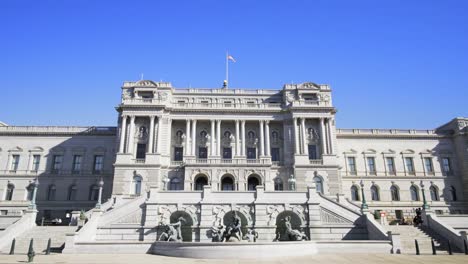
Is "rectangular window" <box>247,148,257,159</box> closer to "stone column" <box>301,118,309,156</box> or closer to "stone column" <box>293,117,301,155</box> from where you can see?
"stone column" <box>293,117,301,155</box>

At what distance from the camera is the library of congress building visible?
142 ft

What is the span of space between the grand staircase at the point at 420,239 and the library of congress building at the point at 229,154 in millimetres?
12201

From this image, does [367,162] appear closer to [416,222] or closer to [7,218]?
[416,222]

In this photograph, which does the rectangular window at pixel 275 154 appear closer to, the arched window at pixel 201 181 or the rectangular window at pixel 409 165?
the arched window at pixel 201 181

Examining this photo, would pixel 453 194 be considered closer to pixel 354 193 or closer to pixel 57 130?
pixel 354 193

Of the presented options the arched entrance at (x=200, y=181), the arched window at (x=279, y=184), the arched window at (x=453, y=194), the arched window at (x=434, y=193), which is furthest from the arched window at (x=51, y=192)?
the arched window at (x=453, y=194)

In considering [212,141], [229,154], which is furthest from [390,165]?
[212,141]

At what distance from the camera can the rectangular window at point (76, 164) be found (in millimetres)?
48925

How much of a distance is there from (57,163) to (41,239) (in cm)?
2475

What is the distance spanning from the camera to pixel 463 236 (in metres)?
25.0

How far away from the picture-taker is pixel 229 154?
47.5 metres

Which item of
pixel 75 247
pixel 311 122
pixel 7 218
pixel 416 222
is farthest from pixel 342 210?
pixel 7 218

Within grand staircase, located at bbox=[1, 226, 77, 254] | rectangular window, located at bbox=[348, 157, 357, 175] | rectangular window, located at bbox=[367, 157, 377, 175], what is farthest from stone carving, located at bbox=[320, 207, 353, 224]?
rectangular window, located at bbox=[367, 157, 377, 175]

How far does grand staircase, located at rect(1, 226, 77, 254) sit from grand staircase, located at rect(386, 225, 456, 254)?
27.8 meters
